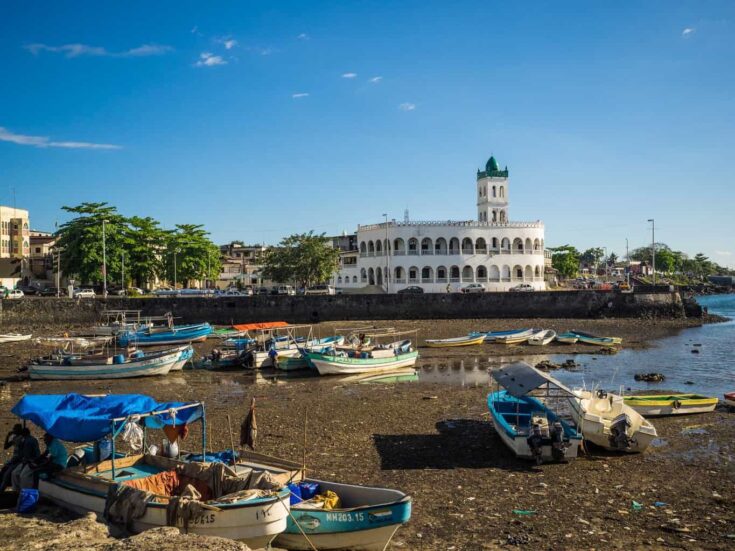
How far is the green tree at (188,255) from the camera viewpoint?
72.2m

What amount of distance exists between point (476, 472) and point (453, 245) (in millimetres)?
58266

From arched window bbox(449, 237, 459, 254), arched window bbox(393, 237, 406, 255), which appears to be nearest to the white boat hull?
arched window bbox(393, 237, 406, 255)

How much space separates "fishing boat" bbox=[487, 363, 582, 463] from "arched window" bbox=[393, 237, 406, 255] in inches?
2010

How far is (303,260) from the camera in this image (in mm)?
67562

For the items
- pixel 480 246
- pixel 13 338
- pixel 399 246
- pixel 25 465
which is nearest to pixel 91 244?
pixel 13 338

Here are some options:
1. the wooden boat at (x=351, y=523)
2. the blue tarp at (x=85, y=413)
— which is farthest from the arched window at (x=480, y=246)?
the wooden boat at (x=351, y=523)

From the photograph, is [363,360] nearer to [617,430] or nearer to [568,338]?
[617,430]

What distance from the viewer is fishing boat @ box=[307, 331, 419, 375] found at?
1187 inches

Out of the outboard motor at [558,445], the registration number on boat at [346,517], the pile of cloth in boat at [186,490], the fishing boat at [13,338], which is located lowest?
the outboard motor at [558,445]

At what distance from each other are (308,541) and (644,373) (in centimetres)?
2584

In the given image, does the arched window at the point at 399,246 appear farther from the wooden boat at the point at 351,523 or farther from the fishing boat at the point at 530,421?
the wooden boat at the point at 351,523

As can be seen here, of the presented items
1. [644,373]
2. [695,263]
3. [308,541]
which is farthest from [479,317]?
[695,263]

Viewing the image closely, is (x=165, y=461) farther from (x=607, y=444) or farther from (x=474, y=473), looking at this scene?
(x=607, y=444)

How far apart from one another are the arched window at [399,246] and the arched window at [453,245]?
544cm
